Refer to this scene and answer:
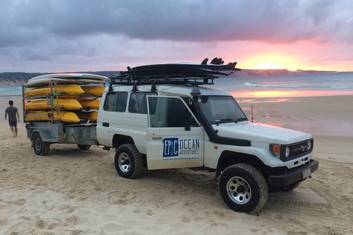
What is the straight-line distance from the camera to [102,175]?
9562 millimetres

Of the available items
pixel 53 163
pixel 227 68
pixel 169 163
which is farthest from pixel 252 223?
pixel 53 163

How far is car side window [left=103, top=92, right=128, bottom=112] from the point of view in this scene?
365 inches

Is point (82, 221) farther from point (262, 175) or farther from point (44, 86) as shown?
point (44, 86)

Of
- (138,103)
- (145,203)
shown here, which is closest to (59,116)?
(138,103)

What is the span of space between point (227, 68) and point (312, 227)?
3.46 meters

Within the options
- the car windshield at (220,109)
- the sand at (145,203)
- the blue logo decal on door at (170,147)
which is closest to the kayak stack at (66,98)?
the sand at (145,203)

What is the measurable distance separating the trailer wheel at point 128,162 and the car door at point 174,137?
32.0 inches

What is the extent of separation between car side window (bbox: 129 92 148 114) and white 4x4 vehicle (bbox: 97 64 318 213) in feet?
0.07

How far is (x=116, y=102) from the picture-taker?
9.48 m

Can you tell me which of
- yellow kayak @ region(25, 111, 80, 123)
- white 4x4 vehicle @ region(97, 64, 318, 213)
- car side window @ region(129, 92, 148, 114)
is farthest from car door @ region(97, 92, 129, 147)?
yellow kayak @ region(25, 111, 80, 123)

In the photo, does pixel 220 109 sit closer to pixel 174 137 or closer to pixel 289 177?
pixel 174 137

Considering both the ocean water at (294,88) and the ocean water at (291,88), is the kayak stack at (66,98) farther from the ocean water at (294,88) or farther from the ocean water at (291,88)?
the ocean water at (294,88)

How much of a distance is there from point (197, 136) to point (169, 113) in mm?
720

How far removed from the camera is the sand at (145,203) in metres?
6.48
